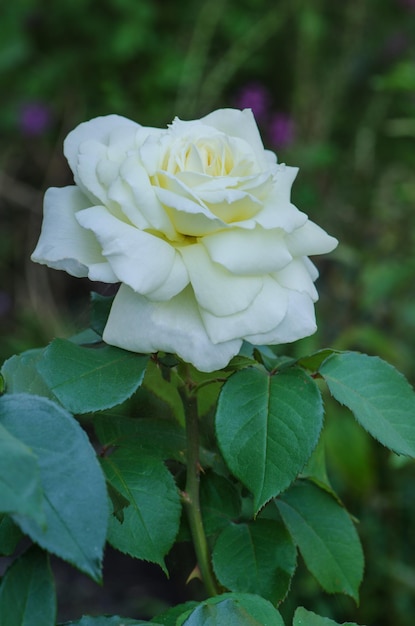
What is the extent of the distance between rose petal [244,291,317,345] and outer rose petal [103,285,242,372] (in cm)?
2

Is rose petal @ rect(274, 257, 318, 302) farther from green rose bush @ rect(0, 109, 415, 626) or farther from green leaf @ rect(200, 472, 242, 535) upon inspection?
green leaf @ rect(200, 472, 242, 535)

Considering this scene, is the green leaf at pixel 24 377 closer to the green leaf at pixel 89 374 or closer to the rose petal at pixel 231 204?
the green leaf at pixel 89 374

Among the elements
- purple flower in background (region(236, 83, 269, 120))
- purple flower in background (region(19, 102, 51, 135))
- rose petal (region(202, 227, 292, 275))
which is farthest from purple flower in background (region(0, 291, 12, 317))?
rose petal (region(202, 227, 292, 275))

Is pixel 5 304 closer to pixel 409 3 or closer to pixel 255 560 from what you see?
pixel 409 3

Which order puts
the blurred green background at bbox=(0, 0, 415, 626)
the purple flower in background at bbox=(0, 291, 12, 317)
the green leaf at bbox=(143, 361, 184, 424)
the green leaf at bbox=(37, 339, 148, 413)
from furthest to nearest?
the purple flower in background at bbox=(0, 291, 12, 317) → the blurred green background at bbox=(0, 0, 415, 626) → the green leaf at bbox=(143, 361, 184, 424) → the green leaf at bbox=(37, 339, 148, 413)

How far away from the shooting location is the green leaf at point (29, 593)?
375mm

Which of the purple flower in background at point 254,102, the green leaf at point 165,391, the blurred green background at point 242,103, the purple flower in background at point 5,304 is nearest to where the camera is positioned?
the green leaf at point 165,391

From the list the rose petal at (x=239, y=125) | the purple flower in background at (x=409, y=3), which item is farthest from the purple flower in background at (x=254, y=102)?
the rose petal at (x=239, y=125)

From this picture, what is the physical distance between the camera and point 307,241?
1.65ft

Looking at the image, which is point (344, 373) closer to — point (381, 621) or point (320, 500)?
point (320, 500)

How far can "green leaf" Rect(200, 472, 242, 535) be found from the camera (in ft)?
1.73

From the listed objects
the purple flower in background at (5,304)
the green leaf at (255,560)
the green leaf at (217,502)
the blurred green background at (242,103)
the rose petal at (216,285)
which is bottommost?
the purple flower in background at (5,304)

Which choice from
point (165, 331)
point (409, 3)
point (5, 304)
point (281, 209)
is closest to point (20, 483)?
point (165, 331)

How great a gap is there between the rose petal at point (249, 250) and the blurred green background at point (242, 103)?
1205 millimetres
